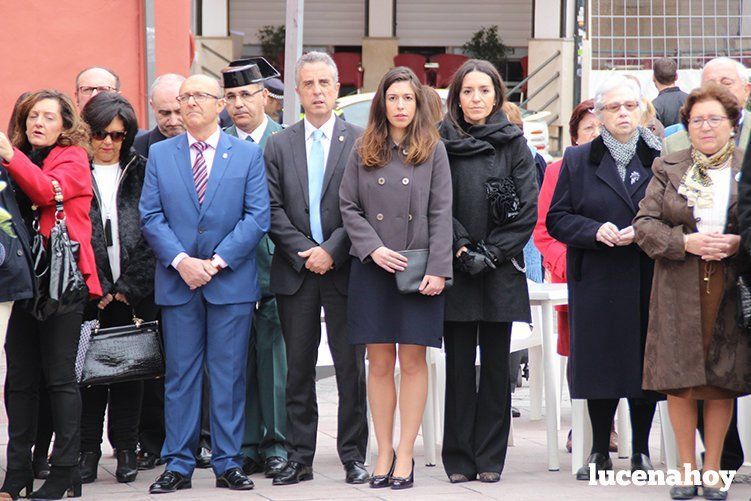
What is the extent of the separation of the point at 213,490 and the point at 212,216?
1375 mm

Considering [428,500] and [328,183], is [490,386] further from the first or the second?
[328,183]

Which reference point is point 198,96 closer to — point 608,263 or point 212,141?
point 212,141

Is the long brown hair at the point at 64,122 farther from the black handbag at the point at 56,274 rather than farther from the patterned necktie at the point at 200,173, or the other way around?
the patterned necktie at the point at 200,173

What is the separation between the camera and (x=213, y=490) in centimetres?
667

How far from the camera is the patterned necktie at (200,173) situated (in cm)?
680

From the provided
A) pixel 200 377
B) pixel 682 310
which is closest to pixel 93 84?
pixel 200 377

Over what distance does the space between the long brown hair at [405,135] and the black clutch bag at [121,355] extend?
1432 mm

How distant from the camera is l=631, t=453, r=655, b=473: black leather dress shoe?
6.83 m

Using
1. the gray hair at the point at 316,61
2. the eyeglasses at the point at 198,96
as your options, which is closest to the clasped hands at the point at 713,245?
the gray hair at the point at 316,61

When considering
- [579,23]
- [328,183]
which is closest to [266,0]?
[579,23]

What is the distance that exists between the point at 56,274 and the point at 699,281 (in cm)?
302

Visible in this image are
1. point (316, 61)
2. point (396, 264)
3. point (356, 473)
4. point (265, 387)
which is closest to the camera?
point (396, 264)

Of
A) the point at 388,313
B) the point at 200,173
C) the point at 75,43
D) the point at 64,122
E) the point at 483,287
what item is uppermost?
the point at 75,43

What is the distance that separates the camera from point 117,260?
6.91m
